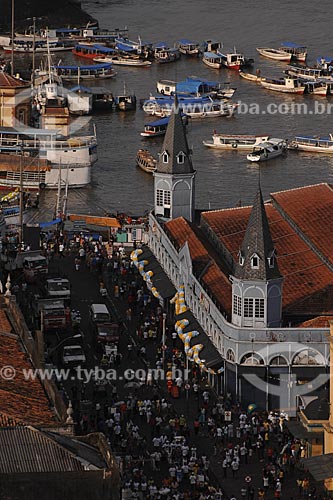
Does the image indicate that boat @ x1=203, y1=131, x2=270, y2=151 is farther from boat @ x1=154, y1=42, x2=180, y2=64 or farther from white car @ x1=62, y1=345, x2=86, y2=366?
white car @ x1=62, y1=345, x2=86, y2=366

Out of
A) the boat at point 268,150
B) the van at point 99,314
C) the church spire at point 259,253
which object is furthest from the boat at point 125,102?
the church spire at point 259,253

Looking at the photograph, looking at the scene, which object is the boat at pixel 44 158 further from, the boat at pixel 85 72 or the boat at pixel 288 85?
the boat at pixel 85 72

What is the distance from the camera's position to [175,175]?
319 feet

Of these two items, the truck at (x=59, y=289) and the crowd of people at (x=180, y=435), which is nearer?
the crowd of people at (x=180, y=435)

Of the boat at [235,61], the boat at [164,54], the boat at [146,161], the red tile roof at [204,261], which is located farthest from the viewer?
the boat at [164,54]

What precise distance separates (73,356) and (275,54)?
92109 mm

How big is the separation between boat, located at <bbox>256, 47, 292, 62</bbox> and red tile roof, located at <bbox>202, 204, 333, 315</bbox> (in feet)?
249

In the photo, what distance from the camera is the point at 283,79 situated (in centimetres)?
16038

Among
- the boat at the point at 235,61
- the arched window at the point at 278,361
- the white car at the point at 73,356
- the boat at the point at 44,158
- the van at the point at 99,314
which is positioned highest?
the arched window at the point at 278,361

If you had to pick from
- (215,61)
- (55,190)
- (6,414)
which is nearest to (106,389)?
(6,414)

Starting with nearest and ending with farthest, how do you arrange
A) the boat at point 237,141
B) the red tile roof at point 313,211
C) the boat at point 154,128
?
the red tile roof at point 313,211
the boat at point 237,141
the boat at point 154,128

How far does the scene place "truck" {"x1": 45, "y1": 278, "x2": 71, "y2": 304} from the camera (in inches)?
3661

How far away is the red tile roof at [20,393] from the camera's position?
59975 mm

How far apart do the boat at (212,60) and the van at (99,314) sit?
79.8 metres
